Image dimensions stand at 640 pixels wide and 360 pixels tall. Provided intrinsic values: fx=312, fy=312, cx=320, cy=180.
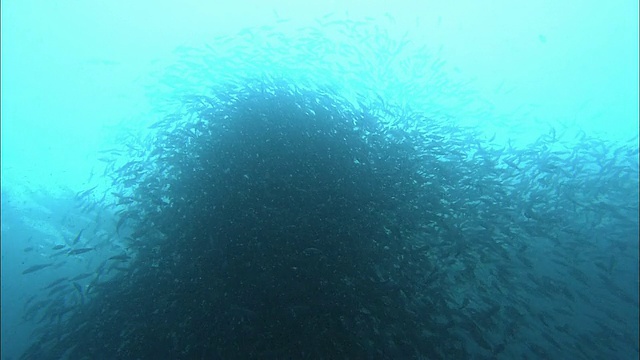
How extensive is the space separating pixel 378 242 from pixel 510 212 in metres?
4.29

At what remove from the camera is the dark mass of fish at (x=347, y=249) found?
21.9 feet

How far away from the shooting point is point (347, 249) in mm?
7785

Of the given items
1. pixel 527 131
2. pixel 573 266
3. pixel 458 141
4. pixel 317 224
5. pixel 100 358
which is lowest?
pixel 100 358

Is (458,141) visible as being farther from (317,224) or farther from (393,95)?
(317,224)

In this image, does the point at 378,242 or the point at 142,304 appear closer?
the point at 142,304

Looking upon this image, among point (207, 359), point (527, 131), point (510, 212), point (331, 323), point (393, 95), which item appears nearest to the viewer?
point (207, 359)

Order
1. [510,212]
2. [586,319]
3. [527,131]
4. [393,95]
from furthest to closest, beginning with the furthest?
[527,131], [393,95], [510,212], [586,319]

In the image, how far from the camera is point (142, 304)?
6.89m

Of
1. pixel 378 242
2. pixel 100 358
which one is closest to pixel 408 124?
pixel 378 242

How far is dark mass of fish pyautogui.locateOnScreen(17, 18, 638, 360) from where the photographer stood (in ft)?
21.9

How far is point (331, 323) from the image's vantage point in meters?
6.70

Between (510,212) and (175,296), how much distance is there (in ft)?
30.2

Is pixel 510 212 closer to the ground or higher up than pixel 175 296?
higher up

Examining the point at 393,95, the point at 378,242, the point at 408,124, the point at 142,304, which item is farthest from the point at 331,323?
the point at 393,95
